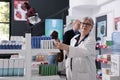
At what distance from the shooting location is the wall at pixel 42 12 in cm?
731

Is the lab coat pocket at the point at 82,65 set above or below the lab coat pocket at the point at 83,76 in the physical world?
above

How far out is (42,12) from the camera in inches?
295

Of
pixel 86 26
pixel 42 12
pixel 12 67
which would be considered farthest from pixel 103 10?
pixel 12 67

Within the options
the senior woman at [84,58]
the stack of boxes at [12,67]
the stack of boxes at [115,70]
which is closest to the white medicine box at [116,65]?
the stack of boxes at [115,70]

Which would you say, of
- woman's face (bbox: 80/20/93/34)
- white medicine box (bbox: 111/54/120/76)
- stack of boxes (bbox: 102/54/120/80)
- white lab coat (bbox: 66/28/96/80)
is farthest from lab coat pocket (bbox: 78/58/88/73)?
white medicine box (bbox: 111/54/120/76)

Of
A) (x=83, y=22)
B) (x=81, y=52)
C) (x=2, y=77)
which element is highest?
(x=83, y=22)

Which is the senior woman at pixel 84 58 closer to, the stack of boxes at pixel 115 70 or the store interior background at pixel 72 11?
the stack of boxes at pixel 115 70

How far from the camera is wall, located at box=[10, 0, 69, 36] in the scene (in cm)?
731

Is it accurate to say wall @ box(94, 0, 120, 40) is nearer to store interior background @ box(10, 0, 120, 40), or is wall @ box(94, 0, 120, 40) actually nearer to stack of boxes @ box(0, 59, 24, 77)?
store interior background @ box(10, 0, 120, 40)

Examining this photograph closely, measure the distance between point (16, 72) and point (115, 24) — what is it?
268 centimetres

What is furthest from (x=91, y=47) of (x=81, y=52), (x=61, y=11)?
(x=61, y=11)

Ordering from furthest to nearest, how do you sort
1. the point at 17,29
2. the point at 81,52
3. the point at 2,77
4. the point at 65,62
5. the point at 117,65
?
1. the point at 17,29
2. the point at 117,65
3. the point at 65,62
4. the point at 81,52
5. the point at 2,77

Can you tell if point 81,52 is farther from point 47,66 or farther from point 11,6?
point 11,6

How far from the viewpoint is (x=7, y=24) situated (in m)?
7.37
